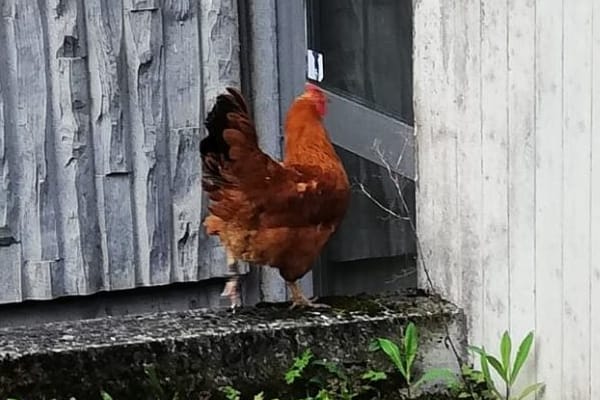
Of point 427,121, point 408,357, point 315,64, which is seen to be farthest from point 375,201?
point 408,357

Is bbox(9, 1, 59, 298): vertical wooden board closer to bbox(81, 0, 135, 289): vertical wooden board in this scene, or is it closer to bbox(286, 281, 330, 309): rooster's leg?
bbox(81, 0, 135, 289): vertical wooden board

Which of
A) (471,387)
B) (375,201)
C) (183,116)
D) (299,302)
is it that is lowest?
(471,387)

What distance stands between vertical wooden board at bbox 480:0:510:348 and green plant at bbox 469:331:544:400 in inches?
3.3

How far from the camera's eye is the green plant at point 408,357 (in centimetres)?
360

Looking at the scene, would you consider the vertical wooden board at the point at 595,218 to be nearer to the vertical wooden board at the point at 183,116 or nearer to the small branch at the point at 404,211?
the small branch at the point at 404,211

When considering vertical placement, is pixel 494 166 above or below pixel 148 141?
below

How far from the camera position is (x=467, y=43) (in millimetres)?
3629

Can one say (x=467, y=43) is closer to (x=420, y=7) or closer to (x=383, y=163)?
(x=420, y=7)

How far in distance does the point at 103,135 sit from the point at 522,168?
71.7 inches

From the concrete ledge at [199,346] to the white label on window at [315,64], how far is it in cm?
122

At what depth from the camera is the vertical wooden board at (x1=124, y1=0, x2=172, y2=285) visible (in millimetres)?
4434

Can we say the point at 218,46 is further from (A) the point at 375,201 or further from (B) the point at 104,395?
(B) the point at 104,395

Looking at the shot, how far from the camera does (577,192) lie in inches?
119

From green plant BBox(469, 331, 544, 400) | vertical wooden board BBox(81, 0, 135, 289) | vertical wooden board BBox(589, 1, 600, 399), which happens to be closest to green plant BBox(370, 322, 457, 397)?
green plant BBox(469, 331, 544, 400)
